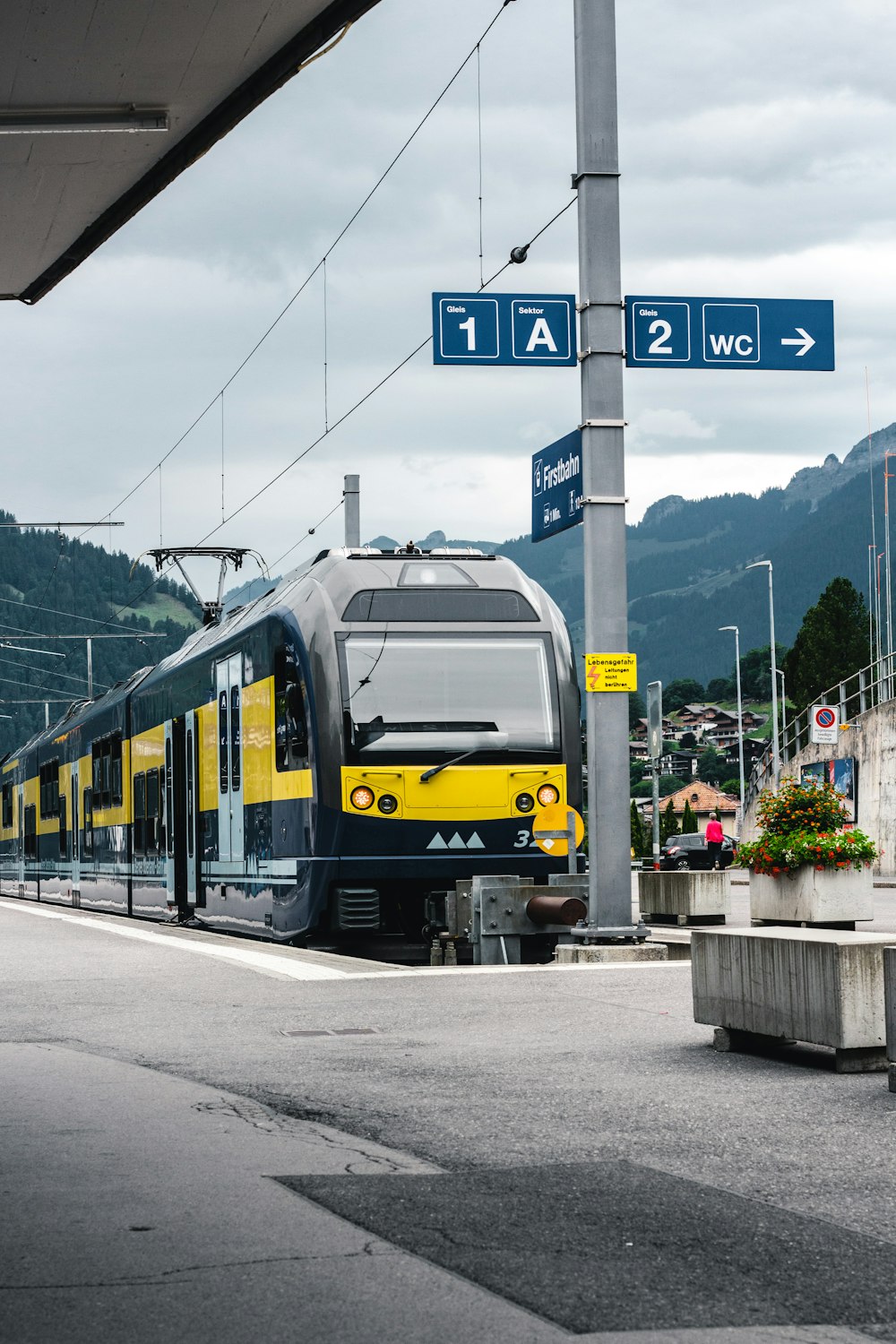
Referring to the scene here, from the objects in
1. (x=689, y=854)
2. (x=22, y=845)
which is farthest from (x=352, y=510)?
(x=689, y=854)

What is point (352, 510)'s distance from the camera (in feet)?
103

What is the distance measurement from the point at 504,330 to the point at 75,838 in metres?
20.0

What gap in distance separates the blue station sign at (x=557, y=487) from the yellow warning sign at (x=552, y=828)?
2.37 meters

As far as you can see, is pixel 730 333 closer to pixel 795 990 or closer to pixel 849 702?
pixel 795 990

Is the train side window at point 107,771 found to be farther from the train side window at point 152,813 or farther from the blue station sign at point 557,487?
the blue station sign at point 557,487

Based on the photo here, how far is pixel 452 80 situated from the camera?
17516 millimetres

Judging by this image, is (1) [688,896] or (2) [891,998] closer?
(2) [891,998]

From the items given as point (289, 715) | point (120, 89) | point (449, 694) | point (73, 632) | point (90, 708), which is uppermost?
point (73, 632)

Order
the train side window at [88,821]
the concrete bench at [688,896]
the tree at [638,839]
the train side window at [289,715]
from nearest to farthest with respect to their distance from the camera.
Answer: the train side window at [289,715]
the concrete bench at [688,896]
the train side window at [88,821]
the tree at [638,839]

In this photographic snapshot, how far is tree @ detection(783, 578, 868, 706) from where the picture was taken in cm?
11338

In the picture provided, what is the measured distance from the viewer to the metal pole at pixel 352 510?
103ft

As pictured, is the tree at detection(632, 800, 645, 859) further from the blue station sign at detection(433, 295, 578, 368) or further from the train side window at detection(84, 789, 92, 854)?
the blue station sign at detection(433, 295, 578, 368)

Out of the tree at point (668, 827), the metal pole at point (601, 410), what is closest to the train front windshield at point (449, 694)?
the metal pole at point (601, 410)

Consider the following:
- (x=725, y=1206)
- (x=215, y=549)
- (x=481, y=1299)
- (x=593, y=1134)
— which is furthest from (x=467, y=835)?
(x=215, y=549)
